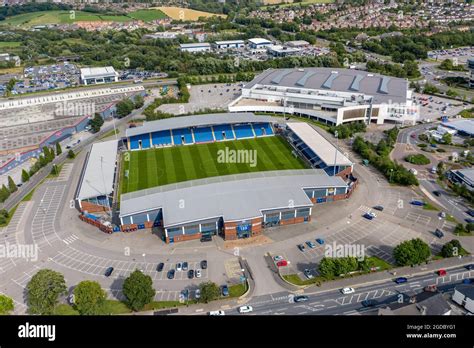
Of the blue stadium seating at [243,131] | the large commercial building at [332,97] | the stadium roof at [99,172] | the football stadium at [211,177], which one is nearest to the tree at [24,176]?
the football stadium at [211,177]

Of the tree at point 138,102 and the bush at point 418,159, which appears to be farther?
the tree at point 138,102

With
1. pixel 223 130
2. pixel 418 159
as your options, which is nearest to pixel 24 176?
pixel 223 130

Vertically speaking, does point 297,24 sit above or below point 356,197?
above

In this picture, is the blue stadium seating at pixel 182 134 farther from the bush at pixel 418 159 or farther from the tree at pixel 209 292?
the bush at pixel 418 159

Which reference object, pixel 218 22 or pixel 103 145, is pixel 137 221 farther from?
pixel 218 22

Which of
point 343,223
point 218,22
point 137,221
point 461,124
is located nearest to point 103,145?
point 137,221
